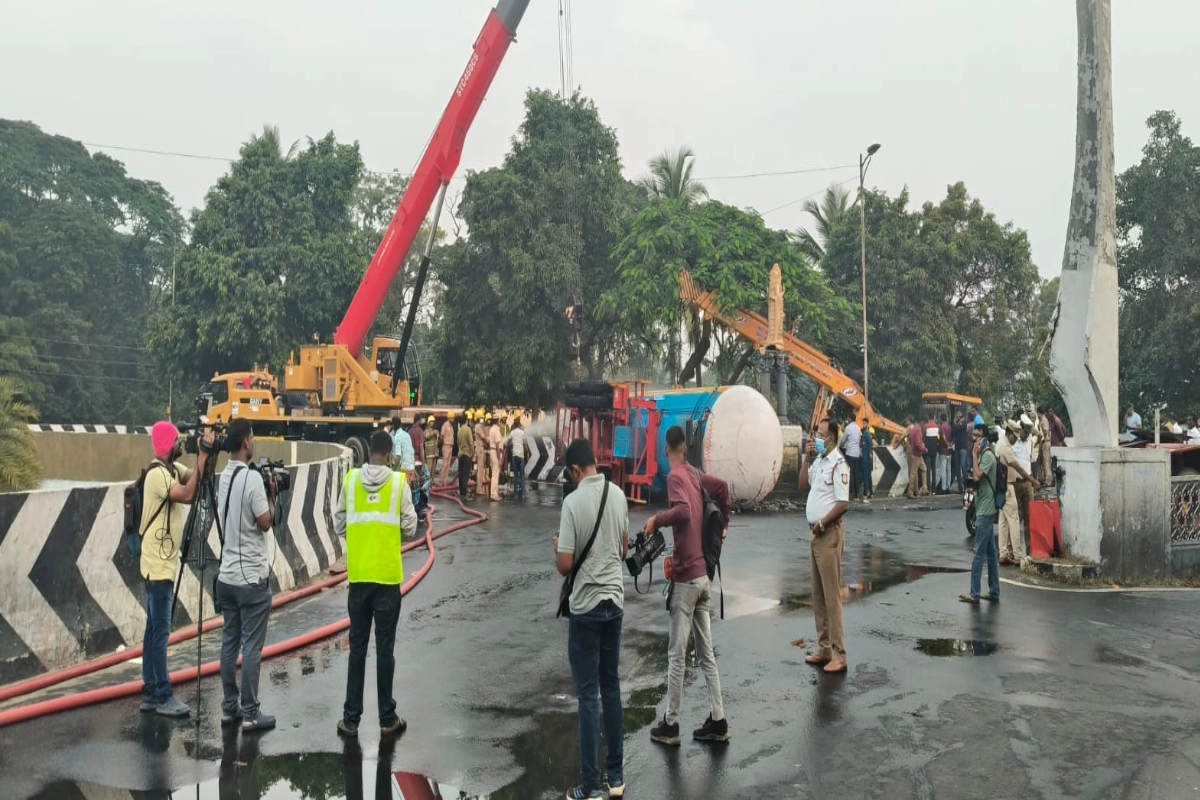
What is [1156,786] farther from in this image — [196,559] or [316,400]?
[316,400]

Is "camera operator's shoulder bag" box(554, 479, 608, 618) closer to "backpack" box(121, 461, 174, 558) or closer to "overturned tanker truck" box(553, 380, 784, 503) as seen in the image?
"backpack" box(121, 461, 174, 558)

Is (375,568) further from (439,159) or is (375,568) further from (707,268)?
(707,268)

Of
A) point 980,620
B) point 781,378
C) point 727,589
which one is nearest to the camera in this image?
point 980,620

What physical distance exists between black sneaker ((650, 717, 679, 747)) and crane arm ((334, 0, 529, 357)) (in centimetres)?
1916

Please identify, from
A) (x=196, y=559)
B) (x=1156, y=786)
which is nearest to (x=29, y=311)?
(x=196, y=559)

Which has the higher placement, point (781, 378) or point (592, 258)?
point (592, 258)

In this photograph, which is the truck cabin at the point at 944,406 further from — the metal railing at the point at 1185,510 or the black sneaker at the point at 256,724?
the black sneaker at the point at 256,724

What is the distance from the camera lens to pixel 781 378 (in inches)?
997

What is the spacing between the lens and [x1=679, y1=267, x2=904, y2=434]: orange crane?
28533mm

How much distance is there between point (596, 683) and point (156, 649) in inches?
A: 124

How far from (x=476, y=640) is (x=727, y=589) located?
3503 mm

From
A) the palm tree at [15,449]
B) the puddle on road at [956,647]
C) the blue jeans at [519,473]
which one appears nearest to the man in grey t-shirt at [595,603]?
the puddle on road at [956,647]

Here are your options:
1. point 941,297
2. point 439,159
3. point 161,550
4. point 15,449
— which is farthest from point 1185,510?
point 941,297

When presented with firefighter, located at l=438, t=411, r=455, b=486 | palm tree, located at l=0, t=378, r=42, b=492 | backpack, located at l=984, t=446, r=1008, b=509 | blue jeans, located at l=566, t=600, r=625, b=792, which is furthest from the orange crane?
blue jeans, located at l=566, t=600, r=625, b=792
